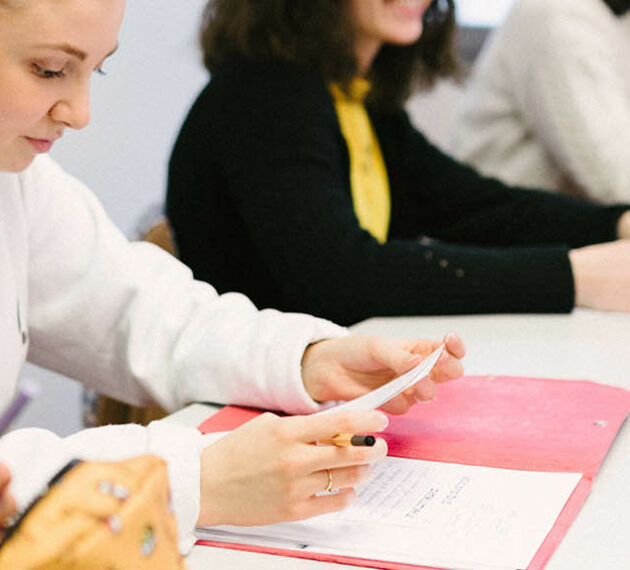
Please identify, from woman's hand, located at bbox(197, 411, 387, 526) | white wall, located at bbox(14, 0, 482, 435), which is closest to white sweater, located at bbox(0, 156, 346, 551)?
woman's hand, located at bbox(197, 411, 387, 526)

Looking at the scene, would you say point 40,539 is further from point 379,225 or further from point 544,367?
point 379,225

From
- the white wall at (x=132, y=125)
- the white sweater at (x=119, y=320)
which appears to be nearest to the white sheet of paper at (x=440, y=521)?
the white sweater at (x=119, y=320)

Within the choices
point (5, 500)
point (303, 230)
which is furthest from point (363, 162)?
point (5, 500)

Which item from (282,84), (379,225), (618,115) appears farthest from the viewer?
(618,115)

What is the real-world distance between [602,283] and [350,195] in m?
0.41

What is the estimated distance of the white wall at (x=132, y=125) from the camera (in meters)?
1.78

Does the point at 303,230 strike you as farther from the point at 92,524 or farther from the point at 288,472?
the point at 92,524

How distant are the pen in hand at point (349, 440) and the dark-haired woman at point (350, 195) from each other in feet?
1.88

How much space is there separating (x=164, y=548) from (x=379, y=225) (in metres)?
1.26

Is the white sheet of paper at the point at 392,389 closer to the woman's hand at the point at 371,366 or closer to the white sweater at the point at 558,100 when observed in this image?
the woman's hand at the point at 371,366

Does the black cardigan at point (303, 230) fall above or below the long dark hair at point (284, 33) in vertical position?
below

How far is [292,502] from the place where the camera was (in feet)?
1.98

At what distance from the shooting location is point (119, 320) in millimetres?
961

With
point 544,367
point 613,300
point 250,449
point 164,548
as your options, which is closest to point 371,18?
point 613,300
